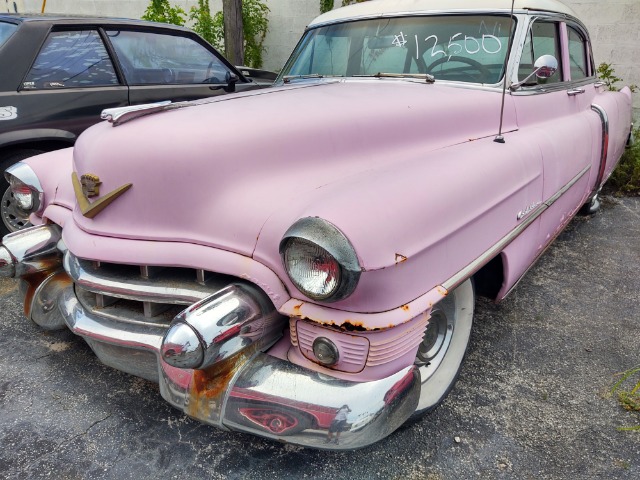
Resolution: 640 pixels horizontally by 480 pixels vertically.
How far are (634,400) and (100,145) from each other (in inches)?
90.4

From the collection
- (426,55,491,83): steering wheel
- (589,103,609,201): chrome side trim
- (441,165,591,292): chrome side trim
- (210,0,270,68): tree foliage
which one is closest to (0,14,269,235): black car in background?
(426,55,491,83): steering wheel

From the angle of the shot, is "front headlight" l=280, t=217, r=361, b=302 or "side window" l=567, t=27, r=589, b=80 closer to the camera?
"front headlight" l=280, t=217, r=361, b=302

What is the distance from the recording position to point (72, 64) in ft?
12.1

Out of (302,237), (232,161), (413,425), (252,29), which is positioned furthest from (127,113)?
(252,29)

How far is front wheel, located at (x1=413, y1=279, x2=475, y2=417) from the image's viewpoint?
1981mm

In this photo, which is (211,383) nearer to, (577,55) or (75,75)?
(75,75)

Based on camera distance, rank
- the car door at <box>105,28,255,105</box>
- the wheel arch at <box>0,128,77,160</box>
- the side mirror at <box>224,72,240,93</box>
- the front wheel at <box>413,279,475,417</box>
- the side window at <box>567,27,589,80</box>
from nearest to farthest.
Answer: the front wheel at <box>413,279,475,417</box>
the wheel arch at <box>0,128,77,160</box>
the side window at <box>567,27,589,80</box>
the car door at <box>105,28,255,105</box>
the side mirror at <box>224,72,240,93</box>

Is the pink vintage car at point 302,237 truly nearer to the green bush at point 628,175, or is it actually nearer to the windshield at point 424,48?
the windshield at point 424,48

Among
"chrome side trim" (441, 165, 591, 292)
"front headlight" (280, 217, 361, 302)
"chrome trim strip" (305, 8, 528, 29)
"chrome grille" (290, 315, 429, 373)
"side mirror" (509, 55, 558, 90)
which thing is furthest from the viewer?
"chrome trim strip" (305, 8, 528, 29)

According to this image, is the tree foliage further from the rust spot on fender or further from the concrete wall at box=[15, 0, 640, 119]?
the rust spot on fender

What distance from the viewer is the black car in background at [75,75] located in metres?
3.37

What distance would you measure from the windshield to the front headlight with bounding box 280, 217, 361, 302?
5.39ft

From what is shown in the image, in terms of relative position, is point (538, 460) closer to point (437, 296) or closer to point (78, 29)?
point (437, 296)

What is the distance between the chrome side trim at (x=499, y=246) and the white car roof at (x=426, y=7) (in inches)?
40.0
